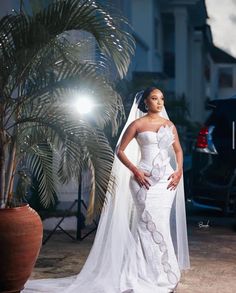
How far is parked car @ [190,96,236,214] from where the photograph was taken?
9.37 meters

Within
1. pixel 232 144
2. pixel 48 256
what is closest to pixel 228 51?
pixel 232 144

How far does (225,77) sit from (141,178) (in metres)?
34.7

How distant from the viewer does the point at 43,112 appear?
5812mm

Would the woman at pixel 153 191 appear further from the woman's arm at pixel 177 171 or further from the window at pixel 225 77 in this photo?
the window at pixel 225 77

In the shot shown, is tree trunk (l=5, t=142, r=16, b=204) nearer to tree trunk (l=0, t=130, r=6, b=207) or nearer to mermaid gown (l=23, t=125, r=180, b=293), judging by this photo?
tree trunk (l=0, t=130, r=6, b=207)

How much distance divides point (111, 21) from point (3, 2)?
3.44 m

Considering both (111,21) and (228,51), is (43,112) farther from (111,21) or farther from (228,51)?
(228,51)

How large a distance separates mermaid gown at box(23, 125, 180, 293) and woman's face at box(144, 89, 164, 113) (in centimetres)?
19

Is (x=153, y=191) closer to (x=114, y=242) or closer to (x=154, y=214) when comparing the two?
(x=154, y=214)

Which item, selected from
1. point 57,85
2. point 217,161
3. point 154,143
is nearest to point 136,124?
point 154,143

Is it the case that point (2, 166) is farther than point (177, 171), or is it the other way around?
point (177, 171)

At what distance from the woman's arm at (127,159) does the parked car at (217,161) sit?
11.9ft

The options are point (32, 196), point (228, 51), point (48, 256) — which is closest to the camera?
point (48, 256)

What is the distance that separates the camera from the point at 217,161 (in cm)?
942
